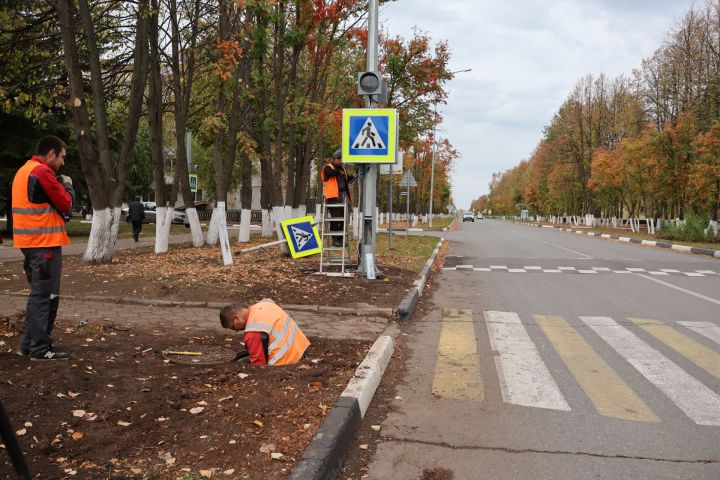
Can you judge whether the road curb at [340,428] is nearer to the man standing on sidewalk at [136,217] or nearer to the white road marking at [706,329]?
the white road marking at [706,329]

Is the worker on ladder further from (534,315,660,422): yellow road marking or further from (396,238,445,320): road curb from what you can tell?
(534,315,660,422): yellow road marking

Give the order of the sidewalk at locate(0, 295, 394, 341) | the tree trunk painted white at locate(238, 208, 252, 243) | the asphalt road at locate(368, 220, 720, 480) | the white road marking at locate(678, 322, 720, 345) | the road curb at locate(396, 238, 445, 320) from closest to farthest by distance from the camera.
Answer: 1. the asphalt road at locate(368, 220, 720, 480)
2. the sidewalk at locate(0, 295, 394, 341)
3. the white road marking at locate(678, 322, 720, 345)
4. the road curb at locate(396, 238, 445, 320)
5. the tree trunk painted white at locate(238, 208, 252, 243)

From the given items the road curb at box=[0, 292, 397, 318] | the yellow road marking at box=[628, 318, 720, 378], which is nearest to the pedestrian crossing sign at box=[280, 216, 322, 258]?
the road curb at box=[0, 292, 397, 318]

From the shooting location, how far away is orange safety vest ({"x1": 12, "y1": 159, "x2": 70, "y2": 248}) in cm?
475

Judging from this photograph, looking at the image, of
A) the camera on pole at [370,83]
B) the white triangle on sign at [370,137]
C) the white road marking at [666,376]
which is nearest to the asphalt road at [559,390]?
the white road marking at [666,376]

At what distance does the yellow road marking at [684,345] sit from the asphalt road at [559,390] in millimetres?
22

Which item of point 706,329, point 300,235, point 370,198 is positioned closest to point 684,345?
point 706,329

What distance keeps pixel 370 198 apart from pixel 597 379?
6.03 metres

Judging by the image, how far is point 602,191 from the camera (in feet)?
171

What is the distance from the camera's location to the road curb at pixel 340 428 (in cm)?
305

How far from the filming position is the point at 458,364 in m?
5.68

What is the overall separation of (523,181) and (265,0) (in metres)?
104

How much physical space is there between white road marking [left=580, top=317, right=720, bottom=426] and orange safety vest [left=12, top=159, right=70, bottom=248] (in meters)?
5.32

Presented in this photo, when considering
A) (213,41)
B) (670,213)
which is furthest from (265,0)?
(670,213)
